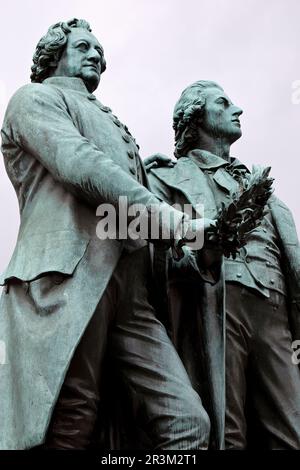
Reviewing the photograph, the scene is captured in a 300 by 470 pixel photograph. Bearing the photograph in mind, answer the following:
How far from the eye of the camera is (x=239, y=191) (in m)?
8.73

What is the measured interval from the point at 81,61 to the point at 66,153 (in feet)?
4.46

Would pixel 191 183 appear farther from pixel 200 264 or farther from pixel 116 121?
pixel 200 264

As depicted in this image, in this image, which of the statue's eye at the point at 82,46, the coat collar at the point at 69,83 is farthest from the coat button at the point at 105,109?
the statue's eye at the point at 82,46

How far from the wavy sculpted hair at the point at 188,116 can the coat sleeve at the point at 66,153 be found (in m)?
1.68

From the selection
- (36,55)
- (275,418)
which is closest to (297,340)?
(275,418)

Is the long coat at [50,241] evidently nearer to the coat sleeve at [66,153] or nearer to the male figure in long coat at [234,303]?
the coat sleeve at [66,153]

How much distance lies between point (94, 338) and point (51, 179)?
1226 mm

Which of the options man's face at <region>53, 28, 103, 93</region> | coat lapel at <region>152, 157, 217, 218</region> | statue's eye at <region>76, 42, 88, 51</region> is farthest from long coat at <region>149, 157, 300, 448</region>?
statue's eye at <region>76, 42, 88, 51</region>

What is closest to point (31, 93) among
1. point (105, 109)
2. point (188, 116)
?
point (105, 109)

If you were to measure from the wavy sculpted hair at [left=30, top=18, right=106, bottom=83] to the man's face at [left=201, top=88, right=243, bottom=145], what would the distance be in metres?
1.08

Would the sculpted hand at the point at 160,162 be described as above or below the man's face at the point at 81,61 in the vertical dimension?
below

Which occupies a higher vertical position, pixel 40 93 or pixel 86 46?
pixel 86 46

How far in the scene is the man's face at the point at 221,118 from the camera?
1080 cm
